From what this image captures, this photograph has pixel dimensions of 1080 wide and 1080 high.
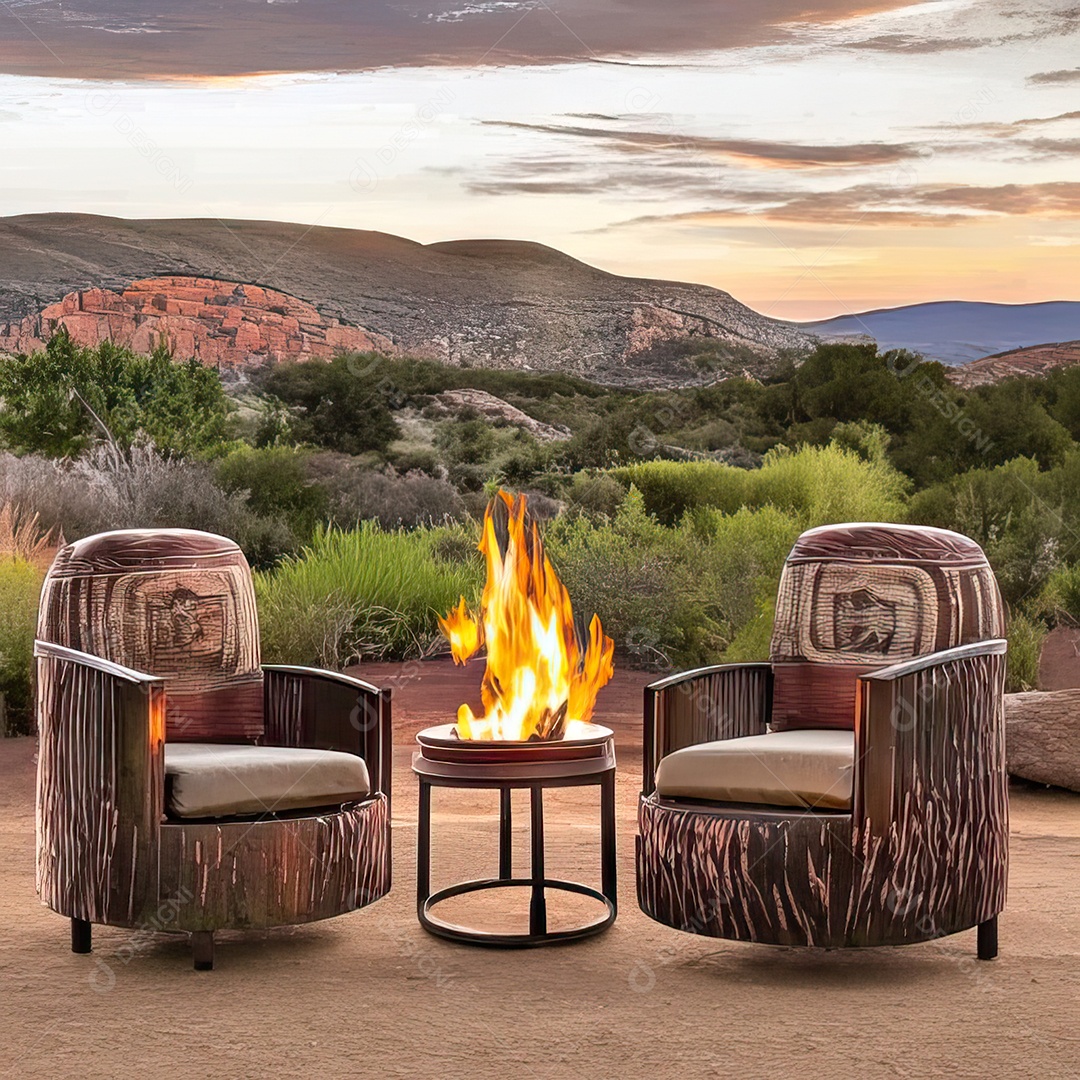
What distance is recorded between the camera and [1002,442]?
396 inches

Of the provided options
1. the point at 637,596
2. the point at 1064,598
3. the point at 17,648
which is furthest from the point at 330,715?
the point at 1064,598

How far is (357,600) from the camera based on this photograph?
25.8ft

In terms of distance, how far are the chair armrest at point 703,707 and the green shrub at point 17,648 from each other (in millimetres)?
3558

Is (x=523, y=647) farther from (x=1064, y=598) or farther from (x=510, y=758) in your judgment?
(x=1064, y=598)

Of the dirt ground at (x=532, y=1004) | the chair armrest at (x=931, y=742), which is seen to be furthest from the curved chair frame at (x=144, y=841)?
the chair armrest at (x=931, y=742)

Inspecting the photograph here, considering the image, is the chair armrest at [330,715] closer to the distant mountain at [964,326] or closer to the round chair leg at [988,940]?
the round chair leg at [988,940]

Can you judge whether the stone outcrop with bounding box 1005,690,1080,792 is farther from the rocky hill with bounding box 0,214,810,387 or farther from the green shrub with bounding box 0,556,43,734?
the rocky hill with bounding box 0,214,810,387

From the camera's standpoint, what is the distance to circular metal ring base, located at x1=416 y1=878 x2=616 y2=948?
10.8 feet

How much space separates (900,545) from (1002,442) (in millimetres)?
6993

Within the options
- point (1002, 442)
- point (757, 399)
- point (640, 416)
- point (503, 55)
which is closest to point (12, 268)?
point (503, 55)

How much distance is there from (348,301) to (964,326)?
4679 mm

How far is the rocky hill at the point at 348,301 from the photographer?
10.9m

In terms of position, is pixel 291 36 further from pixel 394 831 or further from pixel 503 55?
pixel 394 831

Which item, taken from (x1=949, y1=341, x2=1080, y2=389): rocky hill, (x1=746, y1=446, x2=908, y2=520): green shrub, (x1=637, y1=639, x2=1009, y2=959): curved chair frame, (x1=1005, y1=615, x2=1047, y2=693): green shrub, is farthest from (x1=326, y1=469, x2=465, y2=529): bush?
(x1=637, y1=639, x2=1009, y2=959): curved chair frame
